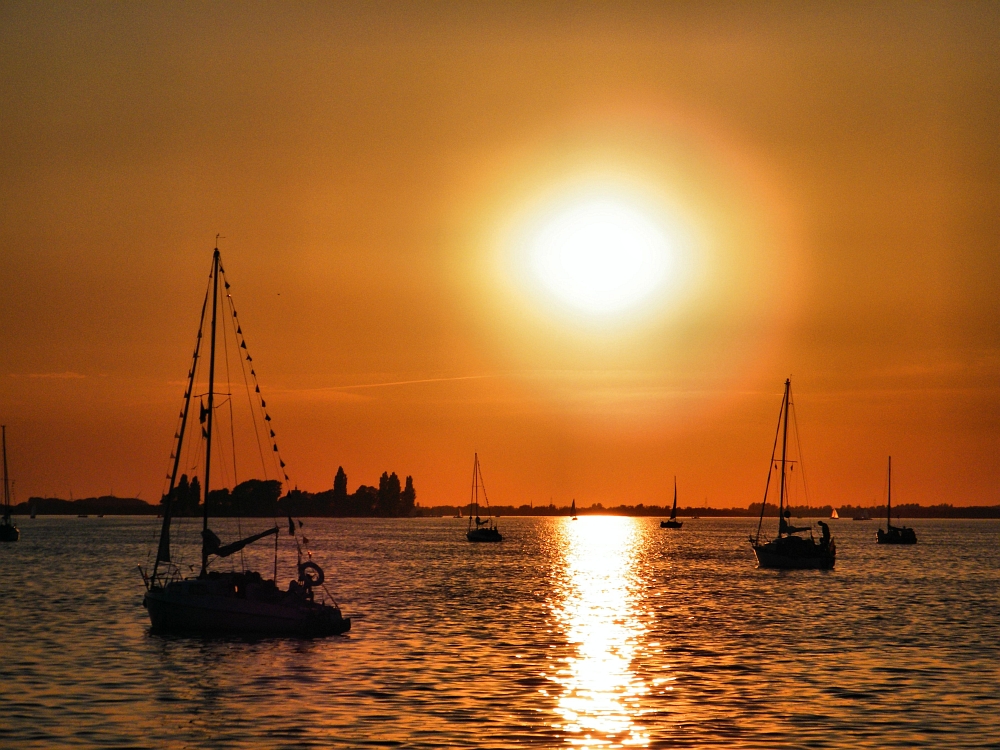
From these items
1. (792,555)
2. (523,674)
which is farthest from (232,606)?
(792,555)

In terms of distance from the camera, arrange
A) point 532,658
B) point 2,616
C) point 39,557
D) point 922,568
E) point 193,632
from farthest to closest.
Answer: point 39,557 → point 922,568 → point 2,616 → point 193,632 → point 532,658

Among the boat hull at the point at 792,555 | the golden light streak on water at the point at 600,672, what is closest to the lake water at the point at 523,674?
the golden light streak on water at the point at 600,672

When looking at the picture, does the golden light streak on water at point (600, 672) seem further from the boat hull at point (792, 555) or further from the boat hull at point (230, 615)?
the boat hull at point (792, 555)

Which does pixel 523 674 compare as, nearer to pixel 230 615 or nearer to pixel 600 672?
pixel 600 672

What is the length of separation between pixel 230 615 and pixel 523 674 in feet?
52.1

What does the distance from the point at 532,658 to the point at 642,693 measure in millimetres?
10801

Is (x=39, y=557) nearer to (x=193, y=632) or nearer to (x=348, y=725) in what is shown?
(x=193, y=632)

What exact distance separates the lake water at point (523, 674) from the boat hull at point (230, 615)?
0.78 meters

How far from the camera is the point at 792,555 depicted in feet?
407

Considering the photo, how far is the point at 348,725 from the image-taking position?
1479 inches

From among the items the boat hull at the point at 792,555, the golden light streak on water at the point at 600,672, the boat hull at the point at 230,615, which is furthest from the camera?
the boat hull at the point at 792,555

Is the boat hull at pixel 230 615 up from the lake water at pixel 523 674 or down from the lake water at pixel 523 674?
up

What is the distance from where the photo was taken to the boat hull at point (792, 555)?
124125mm

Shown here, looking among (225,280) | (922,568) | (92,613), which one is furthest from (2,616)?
(922,568)
